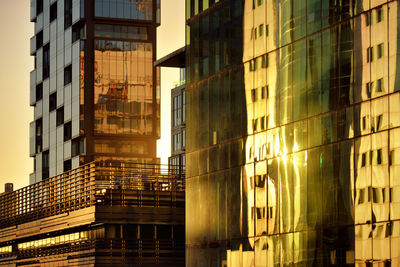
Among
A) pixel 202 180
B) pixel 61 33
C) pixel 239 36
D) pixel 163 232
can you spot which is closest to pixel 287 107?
pixel 239 36

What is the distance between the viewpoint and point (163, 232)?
6059 cm

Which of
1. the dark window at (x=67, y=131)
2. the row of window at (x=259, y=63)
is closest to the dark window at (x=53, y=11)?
the dark window at (x=67, y=131)

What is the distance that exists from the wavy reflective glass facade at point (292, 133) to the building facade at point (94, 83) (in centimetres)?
5119

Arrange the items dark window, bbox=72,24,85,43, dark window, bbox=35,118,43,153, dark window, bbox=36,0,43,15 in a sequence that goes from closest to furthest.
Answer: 1. dark window, bbox=72,24,85,43
2. dark window, bbox=36,0,43,15
3. dark window, bbox=35,118,43,153

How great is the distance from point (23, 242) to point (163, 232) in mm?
21715

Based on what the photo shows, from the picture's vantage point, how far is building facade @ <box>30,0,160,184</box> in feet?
341

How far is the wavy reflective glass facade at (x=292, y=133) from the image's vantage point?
37.3 meters

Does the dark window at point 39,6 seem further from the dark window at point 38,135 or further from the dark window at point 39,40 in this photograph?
the dark window at point 38,135

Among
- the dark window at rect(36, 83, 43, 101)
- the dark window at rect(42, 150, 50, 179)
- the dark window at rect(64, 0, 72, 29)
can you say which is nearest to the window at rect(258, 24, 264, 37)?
the dark window at rect(64, 0, 72, 29)

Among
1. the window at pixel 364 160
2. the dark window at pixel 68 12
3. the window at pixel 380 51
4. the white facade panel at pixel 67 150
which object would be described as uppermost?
the dark window at pixel 68 12

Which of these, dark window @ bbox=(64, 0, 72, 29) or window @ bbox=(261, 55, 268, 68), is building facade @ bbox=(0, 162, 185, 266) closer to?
window @ bbox=(261, 55, 268, 68)

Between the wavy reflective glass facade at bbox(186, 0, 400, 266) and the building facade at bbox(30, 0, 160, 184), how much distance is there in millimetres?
51194

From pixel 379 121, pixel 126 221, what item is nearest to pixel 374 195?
pixel 379 121

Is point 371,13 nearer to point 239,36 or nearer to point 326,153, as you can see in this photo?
point 326,153
